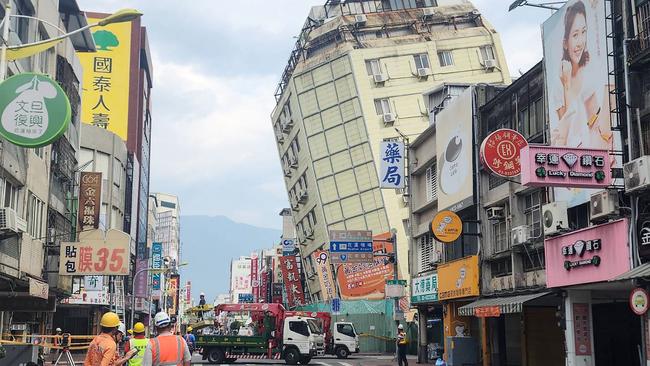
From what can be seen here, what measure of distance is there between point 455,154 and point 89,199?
19.6 m

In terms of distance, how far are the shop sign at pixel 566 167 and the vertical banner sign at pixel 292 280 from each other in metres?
56.3

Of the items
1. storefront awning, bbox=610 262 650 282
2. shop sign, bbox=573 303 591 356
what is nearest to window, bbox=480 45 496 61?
shop sign, bbox=573 303 591 356

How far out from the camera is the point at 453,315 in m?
33.3

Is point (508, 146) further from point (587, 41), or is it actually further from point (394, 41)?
point (394, 41)

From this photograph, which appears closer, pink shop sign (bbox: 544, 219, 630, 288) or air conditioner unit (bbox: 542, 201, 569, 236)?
pink shop sign (bbox: 544, 219, 630, 288)

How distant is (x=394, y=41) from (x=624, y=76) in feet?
145

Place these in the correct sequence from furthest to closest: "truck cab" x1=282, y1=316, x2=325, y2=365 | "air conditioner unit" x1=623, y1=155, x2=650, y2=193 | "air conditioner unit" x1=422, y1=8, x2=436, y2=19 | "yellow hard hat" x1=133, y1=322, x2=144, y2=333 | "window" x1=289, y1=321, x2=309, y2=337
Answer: "air conditioner unit" x1=422, y1=8, x2=436, y2=19, "window" x1=289, y1=321, x2=309, y2=337, "truck cab" x1=282, y1=316, x2=325, y2=365, "air conditioner unit" x1=623, y1=155, x2=650, y2=193, "yellow hard hat" x1=133, y1=322, x2=144, y2=333

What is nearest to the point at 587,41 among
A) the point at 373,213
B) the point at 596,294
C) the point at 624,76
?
the point at 624,76

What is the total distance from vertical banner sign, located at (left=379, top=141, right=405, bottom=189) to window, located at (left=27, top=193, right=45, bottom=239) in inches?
677

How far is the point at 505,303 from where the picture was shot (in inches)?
973

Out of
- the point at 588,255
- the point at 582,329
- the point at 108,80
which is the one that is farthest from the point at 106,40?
the point at 588,255

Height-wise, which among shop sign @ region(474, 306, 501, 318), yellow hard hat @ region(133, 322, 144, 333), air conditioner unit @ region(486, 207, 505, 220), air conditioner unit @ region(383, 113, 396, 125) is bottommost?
yellow hard hat @ region(133, 322, 144, 333)

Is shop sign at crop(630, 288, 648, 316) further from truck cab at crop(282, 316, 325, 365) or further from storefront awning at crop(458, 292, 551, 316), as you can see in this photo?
truck cab at crop(282, 316, 325, 365)

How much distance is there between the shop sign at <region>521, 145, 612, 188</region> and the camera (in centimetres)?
1908
